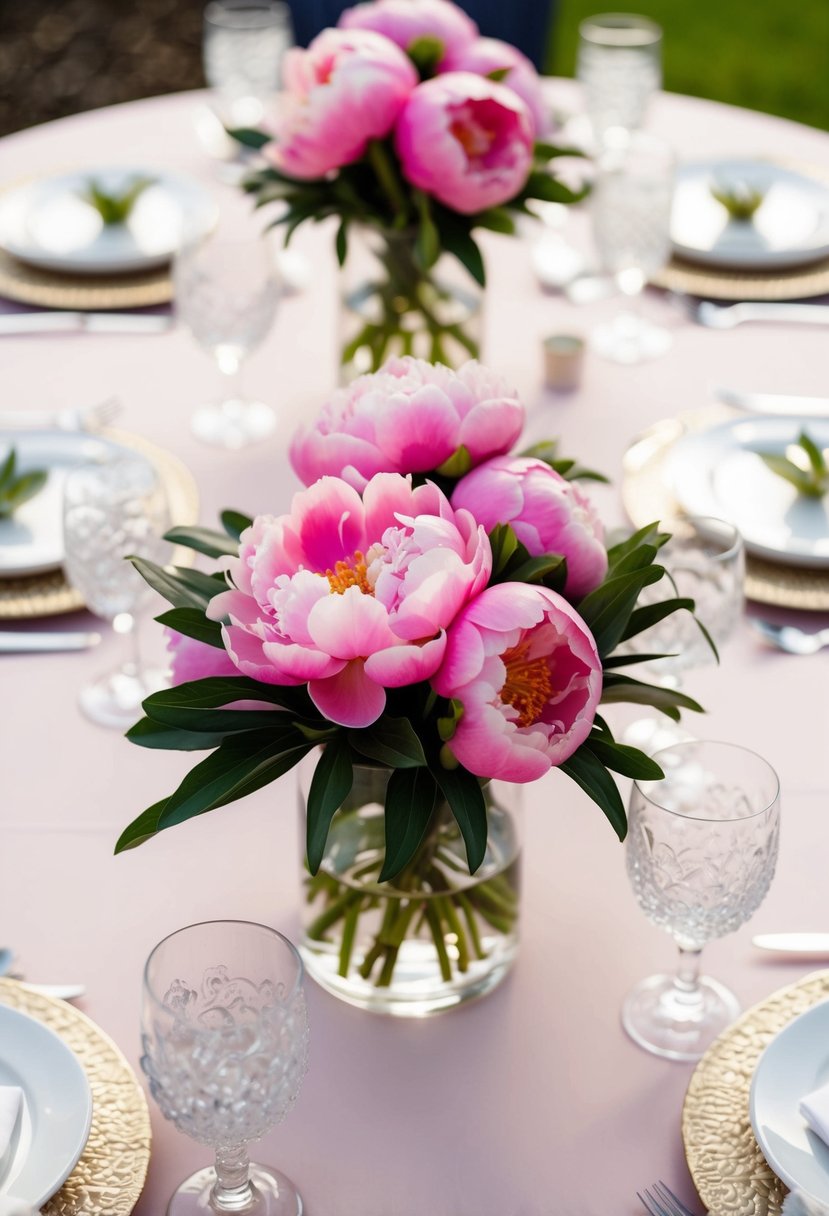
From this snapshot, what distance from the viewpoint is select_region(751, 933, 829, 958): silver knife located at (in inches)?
40.0

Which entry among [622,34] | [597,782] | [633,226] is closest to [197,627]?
[597,782]

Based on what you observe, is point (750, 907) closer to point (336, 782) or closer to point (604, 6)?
point (336, 782)

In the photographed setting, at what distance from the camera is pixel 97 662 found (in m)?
1.28

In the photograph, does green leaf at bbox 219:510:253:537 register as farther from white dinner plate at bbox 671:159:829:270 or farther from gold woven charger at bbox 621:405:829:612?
white dinner plate at bbox 671:159:829:270

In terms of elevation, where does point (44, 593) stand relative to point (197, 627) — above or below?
below

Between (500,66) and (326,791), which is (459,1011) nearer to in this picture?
(326,791)

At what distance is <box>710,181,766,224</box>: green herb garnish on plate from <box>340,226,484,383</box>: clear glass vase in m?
0.52

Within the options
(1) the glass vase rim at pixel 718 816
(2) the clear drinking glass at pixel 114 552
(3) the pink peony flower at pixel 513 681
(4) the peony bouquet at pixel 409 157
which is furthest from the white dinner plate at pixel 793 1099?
(4) the peony bouquet at pixel 409 157

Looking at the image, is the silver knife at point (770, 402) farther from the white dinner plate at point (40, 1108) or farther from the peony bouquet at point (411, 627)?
the white dinner plate at point (40, 1108)

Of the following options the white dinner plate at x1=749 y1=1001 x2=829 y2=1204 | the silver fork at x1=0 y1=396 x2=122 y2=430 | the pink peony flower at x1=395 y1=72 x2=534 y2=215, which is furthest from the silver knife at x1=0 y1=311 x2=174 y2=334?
the white dinner plate at x1=749 y1=1001 x2=829 y2=1204

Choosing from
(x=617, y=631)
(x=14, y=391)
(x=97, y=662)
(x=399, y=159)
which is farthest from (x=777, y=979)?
(x=14, y=391)

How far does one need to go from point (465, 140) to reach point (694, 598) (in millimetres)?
494

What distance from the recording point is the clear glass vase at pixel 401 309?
4.99ft

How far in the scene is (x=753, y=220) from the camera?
75.9 inches
